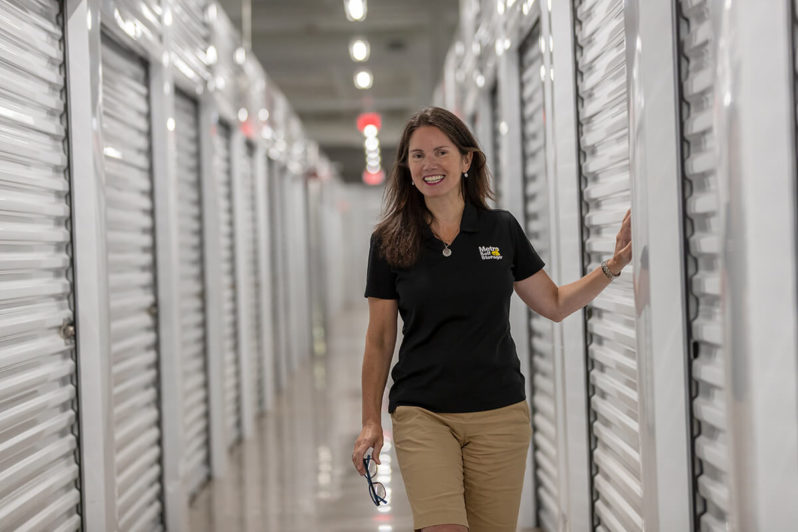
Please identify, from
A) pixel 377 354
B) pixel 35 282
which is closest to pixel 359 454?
pixel 377 354

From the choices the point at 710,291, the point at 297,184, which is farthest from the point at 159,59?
the point at 297,184

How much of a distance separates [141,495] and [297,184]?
710cm

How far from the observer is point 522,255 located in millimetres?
2244

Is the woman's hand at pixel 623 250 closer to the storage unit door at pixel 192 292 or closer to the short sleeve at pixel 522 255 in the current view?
the short sleeve at pixel 522 255

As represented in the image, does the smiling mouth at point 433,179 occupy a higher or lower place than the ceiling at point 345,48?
lower

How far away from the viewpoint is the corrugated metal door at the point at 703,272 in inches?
73.5

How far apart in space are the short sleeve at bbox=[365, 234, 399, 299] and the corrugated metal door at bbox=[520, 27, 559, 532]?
150 centimetres

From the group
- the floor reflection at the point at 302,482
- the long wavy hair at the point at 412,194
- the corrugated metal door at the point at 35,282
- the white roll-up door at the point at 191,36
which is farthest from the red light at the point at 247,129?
the long wavy hair at the point at 412,194

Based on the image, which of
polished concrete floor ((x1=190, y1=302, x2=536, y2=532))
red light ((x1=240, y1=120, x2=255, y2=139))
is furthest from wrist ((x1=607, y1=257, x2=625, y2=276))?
red light ((x1=240, y1=120, x2=255, y2=139))

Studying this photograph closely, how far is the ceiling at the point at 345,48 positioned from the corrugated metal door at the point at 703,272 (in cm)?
452

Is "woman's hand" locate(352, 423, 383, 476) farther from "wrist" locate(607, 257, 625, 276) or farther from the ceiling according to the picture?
the ceiling

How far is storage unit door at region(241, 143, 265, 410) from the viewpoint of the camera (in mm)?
6930

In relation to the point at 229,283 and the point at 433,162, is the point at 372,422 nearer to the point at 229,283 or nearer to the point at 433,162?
the point at 433,162

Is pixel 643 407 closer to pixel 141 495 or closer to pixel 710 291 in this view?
pixel 710 291
